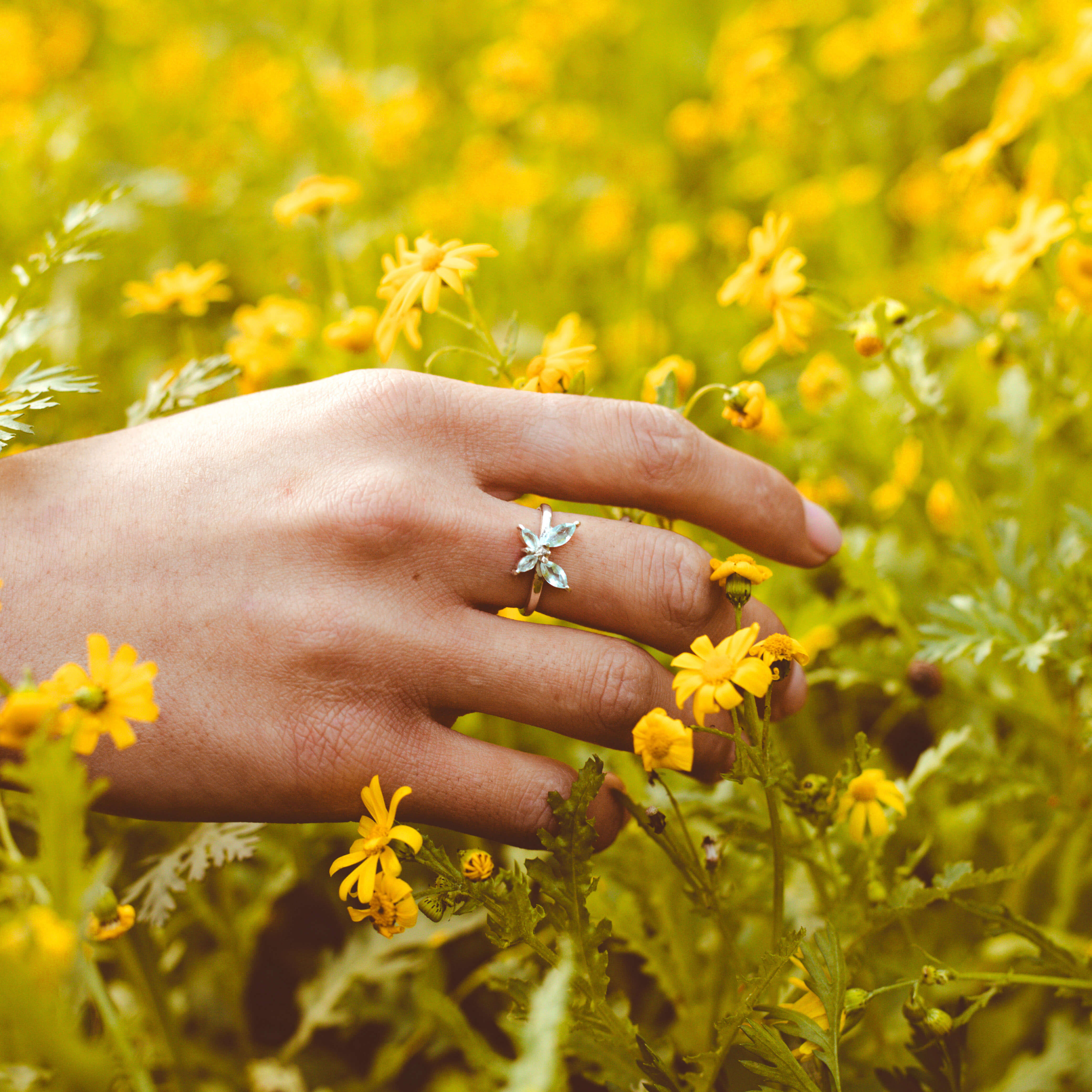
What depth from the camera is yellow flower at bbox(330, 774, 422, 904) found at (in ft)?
3.41

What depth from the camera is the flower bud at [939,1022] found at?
1057 millimetres

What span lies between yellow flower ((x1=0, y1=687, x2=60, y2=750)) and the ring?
0.59 meters

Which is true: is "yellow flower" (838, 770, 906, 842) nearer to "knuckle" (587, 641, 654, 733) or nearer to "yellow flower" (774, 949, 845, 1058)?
"yellow flower" (774, 949, 845, 1058)

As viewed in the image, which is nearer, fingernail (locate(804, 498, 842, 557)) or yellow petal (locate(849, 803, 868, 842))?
yellow petal (locate(849, 803, 868, 842))

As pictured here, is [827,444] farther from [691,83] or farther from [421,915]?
[691,83]

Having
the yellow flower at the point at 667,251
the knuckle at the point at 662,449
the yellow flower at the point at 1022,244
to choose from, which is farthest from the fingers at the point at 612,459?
the yellow flower at the point at 667,251

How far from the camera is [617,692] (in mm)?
1176

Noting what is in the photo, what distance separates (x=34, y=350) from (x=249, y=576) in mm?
1007

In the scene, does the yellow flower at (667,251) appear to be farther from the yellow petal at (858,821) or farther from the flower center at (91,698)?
the flower center at (91,698)

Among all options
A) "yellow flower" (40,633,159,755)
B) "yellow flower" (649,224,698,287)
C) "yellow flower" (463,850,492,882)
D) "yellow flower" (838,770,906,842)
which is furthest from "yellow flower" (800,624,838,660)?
"yellow flower" (649,224,698,287)

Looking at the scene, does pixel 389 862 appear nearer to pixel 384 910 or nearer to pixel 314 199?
pixel 384 910

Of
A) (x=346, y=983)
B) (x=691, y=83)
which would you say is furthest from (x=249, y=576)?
(x=691, y=83)

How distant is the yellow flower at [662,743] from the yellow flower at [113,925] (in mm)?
642

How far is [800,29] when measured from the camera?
14.3ft
